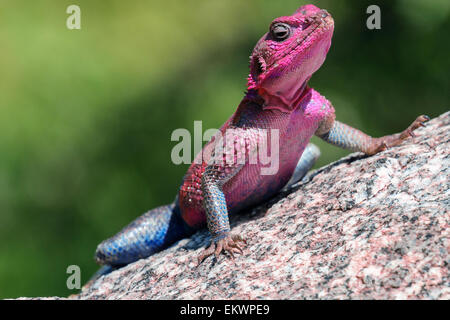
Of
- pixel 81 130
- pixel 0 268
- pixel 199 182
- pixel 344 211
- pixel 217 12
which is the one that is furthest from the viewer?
pixel 217 12

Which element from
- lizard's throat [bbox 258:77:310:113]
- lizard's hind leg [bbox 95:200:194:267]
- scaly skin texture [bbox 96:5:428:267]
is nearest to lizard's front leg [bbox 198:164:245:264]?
scaly skin texture [bbox 96:5:428:267]

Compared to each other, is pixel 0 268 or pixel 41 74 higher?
pixel 41 74

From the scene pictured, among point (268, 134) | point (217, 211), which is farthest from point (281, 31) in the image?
point (217, 211)

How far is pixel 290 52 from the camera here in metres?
2.55

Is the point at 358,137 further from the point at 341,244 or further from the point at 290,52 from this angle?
the point at 341,244

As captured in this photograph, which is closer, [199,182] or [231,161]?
[231,161]

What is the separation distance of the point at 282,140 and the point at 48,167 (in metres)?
3.55

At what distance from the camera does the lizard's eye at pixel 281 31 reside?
8.47 ft

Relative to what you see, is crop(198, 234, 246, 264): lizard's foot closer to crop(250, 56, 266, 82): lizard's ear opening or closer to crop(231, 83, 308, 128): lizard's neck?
crop(231, 83, 308, 128): lizard's neck

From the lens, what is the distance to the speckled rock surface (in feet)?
5.99

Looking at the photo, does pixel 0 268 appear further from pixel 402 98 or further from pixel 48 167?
pixel 402 98

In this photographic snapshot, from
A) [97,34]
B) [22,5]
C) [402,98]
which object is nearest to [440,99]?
[402,98]

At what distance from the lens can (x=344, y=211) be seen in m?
2.39

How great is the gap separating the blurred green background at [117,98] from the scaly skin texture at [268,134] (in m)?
2.32
